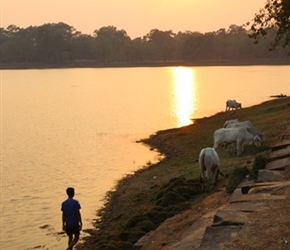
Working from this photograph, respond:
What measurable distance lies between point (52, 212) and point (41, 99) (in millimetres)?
69939

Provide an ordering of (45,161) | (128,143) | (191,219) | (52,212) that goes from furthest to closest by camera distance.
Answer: (128,143) → (45,161) → (52,212) → (191,219)

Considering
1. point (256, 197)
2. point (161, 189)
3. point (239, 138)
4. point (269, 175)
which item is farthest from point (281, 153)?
point (239, 138)

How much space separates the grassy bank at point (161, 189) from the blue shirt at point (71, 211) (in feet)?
4.22

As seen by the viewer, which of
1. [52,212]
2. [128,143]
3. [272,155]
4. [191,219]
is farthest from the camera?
[128,143]

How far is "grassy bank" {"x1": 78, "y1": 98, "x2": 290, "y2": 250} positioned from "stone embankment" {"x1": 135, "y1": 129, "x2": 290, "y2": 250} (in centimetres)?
227

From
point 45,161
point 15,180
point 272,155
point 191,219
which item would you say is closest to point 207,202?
point 191,219

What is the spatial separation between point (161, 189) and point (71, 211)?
25.4ft

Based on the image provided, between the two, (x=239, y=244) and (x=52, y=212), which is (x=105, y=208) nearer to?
(x=52, y=212)

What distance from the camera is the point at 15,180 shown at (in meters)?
30.5

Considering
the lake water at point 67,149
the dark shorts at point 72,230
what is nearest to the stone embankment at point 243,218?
the dark shorts at point 72,230

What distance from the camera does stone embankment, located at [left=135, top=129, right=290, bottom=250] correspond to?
437 inches

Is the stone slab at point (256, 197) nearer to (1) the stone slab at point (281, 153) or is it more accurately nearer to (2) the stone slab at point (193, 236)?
(2) the stone slab at point (193, 236)

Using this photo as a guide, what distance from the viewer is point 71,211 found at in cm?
1558

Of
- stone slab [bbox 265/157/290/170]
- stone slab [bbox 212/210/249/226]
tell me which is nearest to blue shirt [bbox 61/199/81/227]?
stone slab [bbox 212/210/249/226]
